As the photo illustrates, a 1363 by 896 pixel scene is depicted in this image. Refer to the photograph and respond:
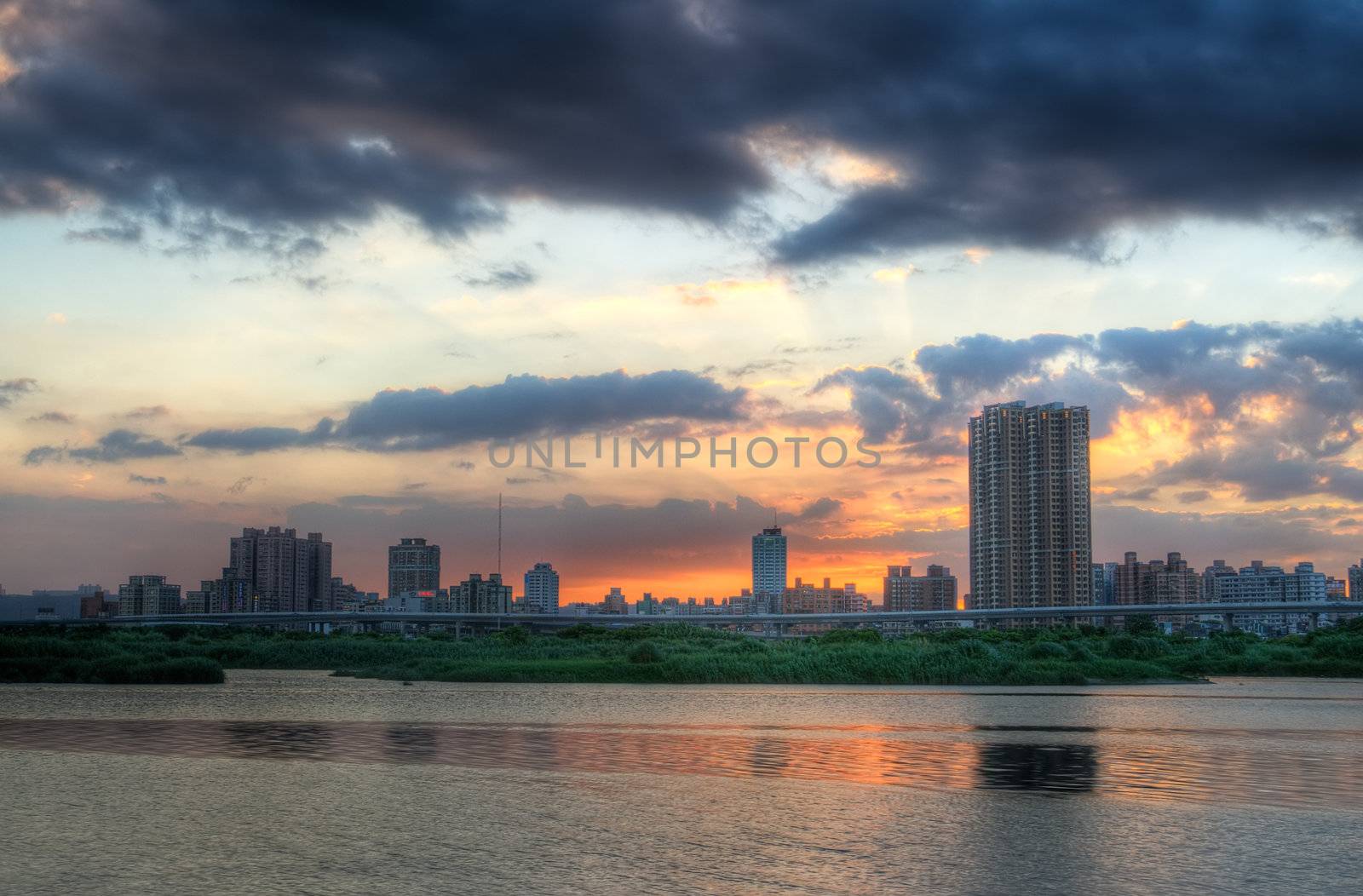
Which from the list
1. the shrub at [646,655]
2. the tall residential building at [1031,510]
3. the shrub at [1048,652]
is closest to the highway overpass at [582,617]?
the tall residential building at [1031,510]

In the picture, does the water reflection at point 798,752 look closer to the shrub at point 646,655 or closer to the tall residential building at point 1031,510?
the shrub at point 646,655

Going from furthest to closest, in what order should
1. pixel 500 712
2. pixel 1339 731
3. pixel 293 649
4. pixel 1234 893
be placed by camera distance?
pixel 293 649, pixel 500 712, pixel 1339 731, pixel 1234 893

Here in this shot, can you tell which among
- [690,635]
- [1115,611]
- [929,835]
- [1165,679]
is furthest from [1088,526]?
[929,835]

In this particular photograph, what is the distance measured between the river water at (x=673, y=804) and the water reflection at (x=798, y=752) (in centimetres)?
14

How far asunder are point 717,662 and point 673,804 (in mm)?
46319

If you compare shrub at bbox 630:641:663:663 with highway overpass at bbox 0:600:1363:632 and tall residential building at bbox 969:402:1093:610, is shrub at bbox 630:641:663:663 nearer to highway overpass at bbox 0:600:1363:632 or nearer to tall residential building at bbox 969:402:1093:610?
highway overpass at bbox 0:600:1363:632

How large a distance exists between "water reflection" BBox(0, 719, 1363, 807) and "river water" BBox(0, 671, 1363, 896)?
0.44 ft

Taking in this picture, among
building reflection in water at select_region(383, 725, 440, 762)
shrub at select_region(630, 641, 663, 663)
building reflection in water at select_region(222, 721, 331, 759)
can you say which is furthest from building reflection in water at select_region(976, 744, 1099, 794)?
shrub at select_region(630, 641, 663, 663)

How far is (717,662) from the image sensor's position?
6334 centimetres

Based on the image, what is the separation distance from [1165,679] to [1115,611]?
228ft

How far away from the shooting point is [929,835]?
14.8 m

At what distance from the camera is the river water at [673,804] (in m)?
12.4

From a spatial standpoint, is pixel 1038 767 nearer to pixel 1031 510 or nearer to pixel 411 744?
pixel 411 744

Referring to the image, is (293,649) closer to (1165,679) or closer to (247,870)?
(1165,679)
